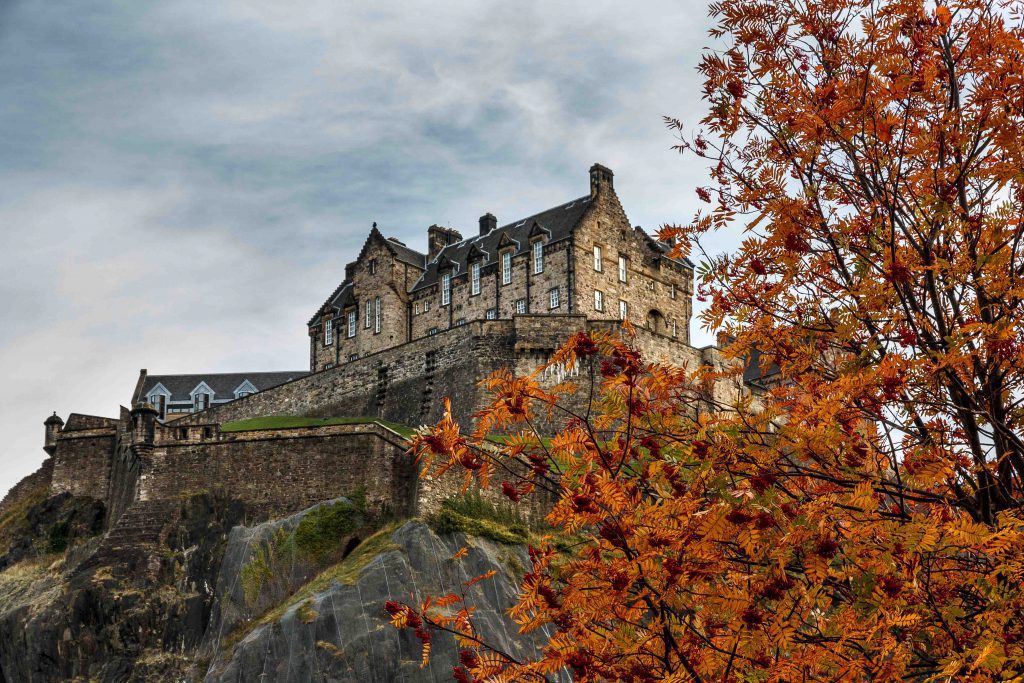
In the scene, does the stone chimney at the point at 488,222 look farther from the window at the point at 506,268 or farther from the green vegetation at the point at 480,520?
the green vegetation at the point at 480,520

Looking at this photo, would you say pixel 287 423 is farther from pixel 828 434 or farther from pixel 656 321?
pixel 828 434

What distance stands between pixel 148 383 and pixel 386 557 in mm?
60313

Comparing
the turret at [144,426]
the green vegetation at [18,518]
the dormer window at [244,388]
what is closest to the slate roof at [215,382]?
the dormer window at [244,388]

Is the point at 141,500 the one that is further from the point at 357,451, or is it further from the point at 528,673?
the point at 528,673

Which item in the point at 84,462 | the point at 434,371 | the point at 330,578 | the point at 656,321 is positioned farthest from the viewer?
the point at 656,321

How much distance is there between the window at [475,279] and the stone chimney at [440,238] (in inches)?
282

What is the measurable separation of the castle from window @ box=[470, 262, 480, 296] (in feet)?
0.21

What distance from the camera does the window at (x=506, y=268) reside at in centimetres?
6203

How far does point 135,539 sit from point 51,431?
17539 millimetres

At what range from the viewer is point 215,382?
9425cm

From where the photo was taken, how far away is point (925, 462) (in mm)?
9586

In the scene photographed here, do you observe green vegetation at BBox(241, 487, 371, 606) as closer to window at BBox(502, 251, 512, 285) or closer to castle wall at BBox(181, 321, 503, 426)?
castle wall at BBox(181, 321, 503, 426)

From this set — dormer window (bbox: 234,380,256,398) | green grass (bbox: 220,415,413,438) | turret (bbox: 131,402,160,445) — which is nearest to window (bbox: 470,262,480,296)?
green grass (bbox: 220,415,413,438)

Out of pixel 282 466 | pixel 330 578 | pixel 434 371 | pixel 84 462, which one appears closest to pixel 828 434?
pixel 330 578
